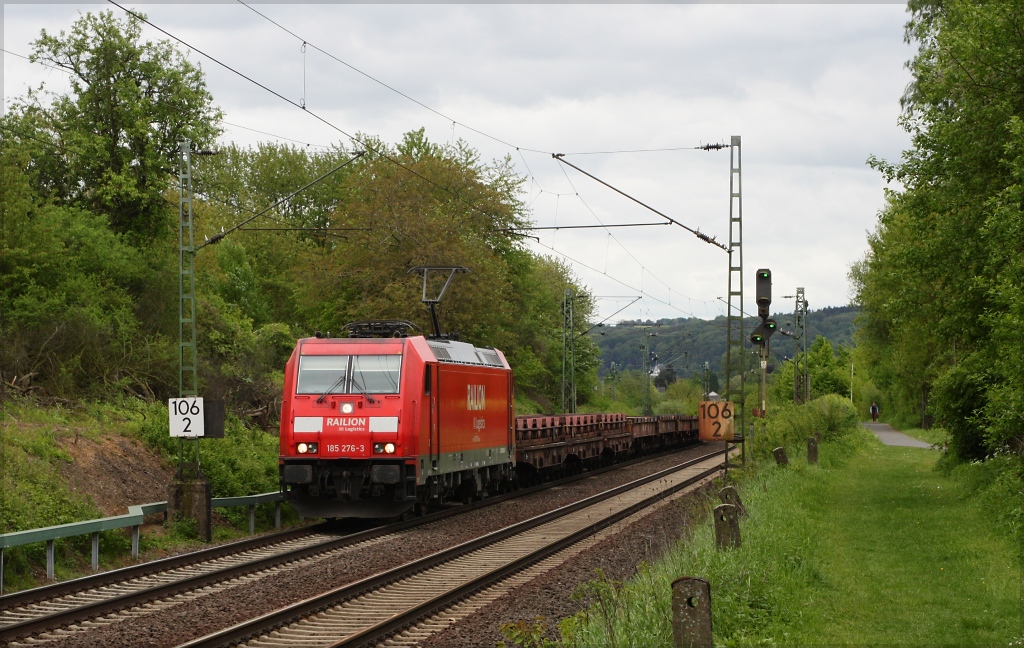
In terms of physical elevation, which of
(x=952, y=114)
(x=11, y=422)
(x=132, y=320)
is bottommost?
(x=11, y=422)

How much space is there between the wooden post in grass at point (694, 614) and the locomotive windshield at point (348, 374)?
11.5 metres

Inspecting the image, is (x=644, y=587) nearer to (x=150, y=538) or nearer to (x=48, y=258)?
(x=150, y=538)

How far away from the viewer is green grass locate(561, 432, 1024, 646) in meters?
9.18

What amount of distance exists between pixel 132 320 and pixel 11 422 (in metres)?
8.80

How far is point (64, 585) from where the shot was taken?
494 inches

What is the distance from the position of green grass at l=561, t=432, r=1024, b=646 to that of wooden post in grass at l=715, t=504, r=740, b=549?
0.19 m

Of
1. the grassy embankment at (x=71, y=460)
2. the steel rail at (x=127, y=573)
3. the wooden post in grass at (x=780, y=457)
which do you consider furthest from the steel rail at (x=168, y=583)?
the wooden post in grass at (x=780, y=457)

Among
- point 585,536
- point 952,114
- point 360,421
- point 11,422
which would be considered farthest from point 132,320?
point 952,114

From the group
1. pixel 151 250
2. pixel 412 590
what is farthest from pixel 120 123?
pixel 412 590

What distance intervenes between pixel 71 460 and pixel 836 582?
1210cm

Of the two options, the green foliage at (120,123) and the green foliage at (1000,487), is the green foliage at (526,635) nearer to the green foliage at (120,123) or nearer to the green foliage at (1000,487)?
the green foliage at (1000,487)

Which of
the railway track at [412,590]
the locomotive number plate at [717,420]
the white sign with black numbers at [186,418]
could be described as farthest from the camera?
the locomotive number plate at [717,420]

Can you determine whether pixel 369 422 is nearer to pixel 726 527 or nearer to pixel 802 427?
pixel 726 527

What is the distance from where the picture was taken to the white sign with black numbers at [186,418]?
57.6ft
